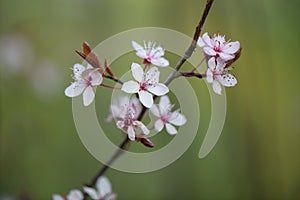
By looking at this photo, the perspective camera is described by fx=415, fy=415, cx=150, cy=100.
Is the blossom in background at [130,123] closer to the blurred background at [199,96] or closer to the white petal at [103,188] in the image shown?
the white petal at [103,188]

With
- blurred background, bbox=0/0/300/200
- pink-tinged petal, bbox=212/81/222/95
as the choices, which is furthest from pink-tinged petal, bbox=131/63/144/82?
blurred background, bbox=0/0/300/200

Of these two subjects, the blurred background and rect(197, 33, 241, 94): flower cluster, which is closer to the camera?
rect(197, 33, 241, 94): flower cluster

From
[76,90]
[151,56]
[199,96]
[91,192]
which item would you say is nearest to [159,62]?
[151,56]

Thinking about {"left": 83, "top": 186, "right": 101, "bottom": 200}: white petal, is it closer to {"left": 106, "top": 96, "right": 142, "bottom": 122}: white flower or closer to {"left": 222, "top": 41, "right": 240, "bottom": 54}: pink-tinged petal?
{"left": 106, "top": 96, "right": 142, "bottom": 122}: white flower

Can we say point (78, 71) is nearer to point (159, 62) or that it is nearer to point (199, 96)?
point (159, 62)
